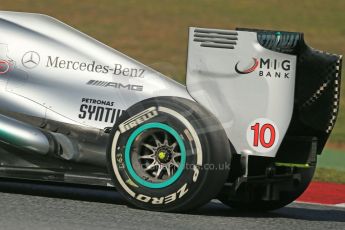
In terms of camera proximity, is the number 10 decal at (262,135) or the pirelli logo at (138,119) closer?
the number 10 decal at (262,135)

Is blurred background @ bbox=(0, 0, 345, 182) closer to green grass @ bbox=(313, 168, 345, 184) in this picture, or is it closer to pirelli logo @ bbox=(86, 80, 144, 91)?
green grass @ bbox=(313, 168, 345, 184)

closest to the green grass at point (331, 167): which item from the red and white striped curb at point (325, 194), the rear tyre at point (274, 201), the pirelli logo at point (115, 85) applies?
the red and white striped curb at point (325, 194)

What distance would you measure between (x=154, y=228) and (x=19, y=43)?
223cm

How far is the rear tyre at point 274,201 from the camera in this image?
8.28m

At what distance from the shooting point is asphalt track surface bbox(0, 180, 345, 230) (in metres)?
6.91

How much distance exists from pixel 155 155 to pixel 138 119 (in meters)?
0.30

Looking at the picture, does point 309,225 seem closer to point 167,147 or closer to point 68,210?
point 167,147

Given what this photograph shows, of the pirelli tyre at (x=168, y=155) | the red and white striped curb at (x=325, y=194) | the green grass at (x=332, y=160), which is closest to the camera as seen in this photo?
the pirelli tyre at (x=168, y=155)

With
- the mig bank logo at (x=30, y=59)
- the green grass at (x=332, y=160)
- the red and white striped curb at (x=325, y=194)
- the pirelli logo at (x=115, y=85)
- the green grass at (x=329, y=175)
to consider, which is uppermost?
the mig bank logo at (x=30, y=59)

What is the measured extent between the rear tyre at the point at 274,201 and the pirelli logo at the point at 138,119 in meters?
1.09

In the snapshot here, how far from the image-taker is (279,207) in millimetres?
8406

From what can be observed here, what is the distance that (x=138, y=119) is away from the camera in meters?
7.64

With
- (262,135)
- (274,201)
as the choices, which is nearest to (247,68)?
(262,135)

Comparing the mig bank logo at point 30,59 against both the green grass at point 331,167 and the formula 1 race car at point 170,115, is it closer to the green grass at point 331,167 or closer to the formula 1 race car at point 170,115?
the formula 1 race car at point 170,115
